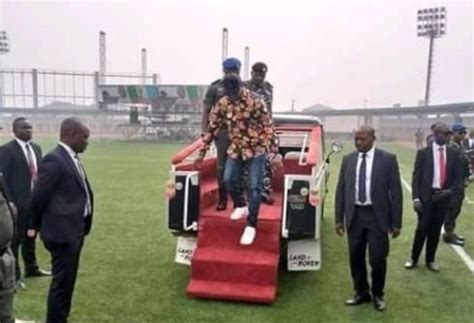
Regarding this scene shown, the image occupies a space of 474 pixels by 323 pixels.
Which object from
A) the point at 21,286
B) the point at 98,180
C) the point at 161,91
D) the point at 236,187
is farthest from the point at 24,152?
the point at 161,91

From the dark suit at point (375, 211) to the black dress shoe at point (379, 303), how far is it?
0.05m

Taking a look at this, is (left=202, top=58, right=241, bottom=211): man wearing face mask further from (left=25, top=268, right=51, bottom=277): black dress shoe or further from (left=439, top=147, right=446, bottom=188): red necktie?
(left=439, top=147, right=446, bottom=188): red necktie

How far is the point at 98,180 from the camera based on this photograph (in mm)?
16062

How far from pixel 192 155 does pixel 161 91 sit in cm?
4102

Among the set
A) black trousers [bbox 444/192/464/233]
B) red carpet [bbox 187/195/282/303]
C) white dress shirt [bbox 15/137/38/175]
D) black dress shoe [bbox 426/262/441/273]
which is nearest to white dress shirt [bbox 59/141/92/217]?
red carpet [bbox 187/195/282/303]

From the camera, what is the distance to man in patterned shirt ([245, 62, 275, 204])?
6547 millimetres

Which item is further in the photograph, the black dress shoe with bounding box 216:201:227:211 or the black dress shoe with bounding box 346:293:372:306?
the black dress shoe with bounding box 216:201:227:211

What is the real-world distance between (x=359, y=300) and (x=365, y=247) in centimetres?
55

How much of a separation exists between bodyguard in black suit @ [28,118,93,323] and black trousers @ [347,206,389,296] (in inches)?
102

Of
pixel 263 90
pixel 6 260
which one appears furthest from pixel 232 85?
pixel 6 260

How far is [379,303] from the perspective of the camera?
5.43 meters

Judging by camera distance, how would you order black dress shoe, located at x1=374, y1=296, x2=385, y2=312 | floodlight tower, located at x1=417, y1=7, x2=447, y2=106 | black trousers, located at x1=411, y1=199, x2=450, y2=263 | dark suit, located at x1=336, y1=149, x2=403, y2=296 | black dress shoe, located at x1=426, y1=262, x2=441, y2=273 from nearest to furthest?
dark suit, located at x1=336, y1=149, x2=403, y2=296, black dress shoe, located at x1=374, y1=296, x2=385, y2=312, black trousers, located at x1=411, y1=199, x2=450, y2=263, black dress shoe, located at x1=426, y1=262, x2=441, y2=273, floodlight tower, located at x1=417, y1=7, x2=447, y2=106

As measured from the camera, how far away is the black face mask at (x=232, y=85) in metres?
5.57

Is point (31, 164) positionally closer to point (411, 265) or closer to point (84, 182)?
point (84, 182)
